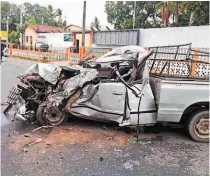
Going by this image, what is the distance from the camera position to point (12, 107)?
6.55 metres

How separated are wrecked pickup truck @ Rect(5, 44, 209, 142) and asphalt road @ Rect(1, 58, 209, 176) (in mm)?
306

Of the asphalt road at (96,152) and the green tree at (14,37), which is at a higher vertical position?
the green tree at (14,37)

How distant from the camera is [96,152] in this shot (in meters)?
4.38

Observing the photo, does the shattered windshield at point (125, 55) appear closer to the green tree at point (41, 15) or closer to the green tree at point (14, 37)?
the green tree at point (14, 37)

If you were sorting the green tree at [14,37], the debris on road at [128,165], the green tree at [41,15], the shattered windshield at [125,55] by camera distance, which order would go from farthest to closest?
the green tree at [41,15]
the green tree at [14,37]
the shattered windshield at [125,55]
the debris on road at [128,165]

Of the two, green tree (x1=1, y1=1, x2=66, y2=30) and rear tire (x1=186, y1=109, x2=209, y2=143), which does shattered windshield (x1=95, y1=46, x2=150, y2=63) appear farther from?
green tree (x1=1, y1=1, x2=66, y2=30)

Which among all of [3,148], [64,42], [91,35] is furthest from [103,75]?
[64,42]

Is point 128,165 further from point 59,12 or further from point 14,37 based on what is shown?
point 59,12

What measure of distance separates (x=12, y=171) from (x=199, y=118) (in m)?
3.24

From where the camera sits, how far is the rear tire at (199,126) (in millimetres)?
4898

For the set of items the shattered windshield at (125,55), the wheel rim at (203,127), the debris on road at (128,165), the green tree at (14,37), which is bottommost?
the debris on road at (128,165)

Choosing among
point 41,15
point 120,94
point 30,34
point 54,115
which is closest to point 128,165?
point 120,94

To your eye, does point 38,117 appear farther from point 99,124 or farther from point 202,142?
point 202,142

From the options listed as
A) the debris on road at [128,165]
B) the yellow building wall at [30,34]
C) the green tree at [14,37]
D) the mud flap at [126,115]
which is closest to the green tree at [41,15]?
the green tree at [14,37]
